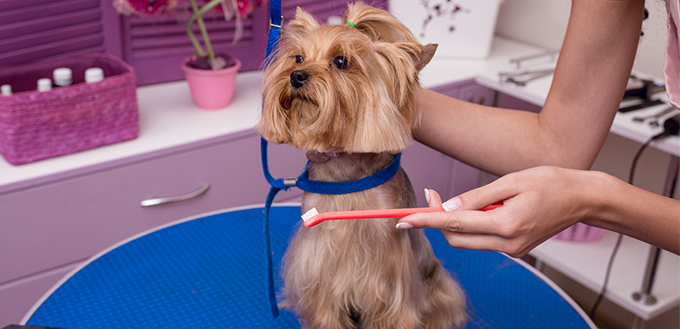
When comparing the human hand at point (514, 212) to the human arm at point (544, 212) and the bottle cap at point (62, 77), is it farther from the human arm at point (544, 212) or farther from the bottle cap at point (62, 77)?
the bottle cap at point (62, 77)

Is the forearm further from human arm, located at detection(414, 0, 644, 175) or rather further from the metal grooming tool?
the metal grooming tool

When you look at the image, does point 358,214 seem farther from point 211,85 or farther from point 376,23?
point 211,85

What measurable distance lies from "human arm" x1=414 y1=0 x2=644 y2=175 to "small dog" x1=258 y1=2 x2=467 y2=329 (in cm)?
16

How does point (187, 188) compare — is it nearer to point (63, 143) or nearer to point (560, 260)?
point (63, 143)

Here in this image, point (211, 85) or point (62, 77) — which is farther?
point (211, 85)

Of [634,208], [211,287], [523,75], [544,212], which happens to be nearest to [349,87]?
[544,212]

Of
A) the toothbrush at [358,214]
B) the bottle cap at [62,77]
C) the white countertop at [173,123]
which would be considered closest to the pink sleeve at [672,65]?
the toothbrush at [358,214]

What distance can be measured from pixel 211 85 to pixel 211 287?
85 centimetres

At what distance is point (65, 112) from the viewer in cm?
151

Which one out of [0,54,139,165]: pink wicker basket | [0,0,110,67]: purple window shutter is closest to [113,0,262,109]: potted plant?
[0,0,110,67]: purple window shutter

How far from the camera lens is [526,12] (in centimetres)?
243

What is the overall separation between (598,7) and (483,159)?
31 cm

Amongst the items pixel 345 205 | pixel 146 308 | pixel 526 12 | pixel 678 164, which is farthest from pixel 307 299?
pixel 526 12

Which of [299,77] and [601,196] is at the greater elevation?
[299,77]
